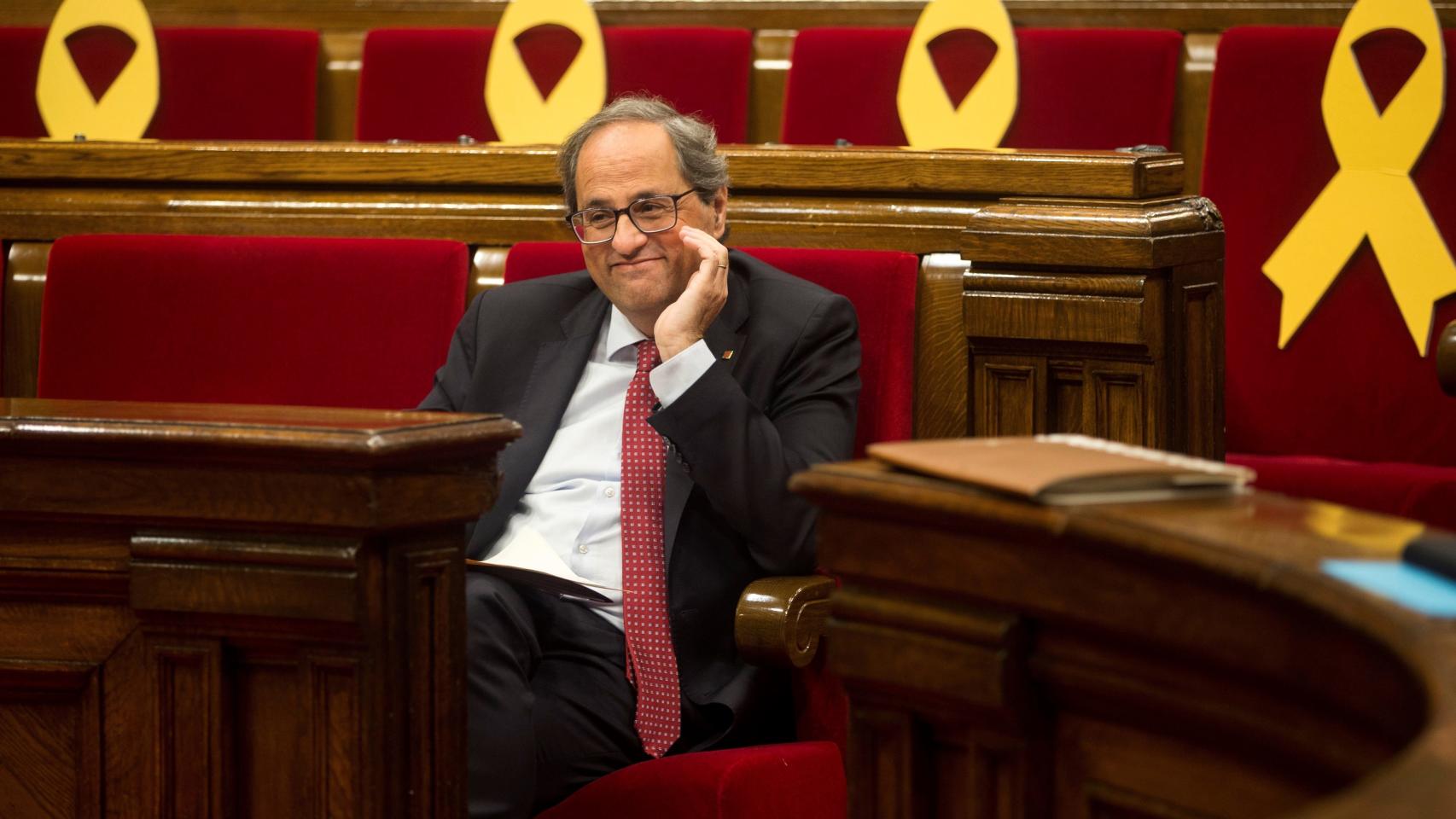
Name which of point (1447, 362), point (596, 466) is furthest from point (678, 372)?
point (1447, 362)

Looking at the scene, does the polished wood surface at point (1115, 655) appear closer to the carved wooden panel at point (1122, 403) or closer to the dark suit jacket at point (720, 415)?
the dark suit jacket at point (720, 415)

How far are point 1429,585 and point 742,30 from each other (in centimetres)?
184

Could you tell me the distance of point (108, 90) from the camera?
237 centimetres

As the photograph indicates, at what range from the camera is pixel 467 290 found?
5.60ft

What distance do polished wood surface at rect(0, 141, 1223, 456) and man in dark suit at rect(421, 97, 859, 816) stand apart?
0.37ft

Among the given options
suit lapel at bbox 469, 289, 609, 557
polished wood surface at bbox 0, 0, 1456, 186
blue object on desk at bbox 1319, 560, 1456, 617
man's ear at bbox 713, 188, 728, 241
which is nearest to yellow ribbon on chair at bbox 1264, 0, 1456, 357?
polished wood surface at bbox 0, 0, 1456, 186

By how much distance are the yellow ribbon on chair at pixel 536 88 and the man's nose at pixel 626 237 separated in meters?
0.68

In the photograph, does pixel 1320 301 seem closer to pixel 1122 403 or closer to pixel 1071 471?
pixel 1122 403

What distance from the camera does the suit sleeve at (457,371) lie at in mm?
1562

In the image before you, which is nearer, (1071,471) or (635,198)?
(1071,471)

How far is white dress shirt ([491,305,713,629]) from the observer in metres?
1.40

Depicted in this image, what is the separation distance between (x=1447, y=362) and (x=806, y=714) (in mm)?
566

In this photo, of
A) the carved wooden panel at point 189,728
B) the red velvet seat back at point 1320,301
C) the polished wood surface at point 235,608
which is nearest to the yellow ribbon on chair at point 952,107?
the red velvet seat back at point 1320,301

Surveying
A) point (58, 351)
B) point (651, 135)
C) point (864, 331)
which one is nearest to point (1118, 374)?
point (864, 331)
